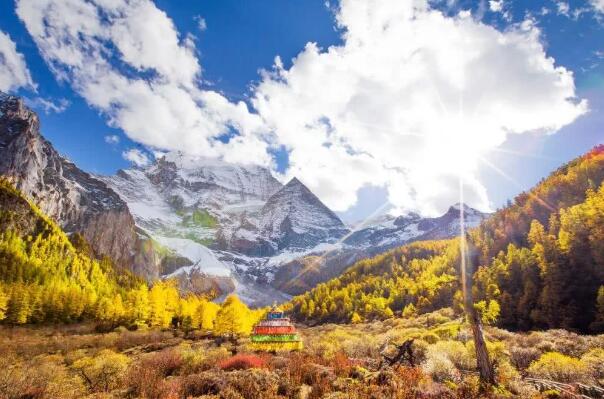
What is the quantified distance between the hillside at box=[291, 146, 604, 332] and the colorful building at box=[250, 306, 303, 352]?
1334 cm

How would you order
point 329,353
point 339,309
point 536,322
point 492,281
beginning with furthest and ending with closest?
point 339,309
point 492,281
point 536,322
point 329,353

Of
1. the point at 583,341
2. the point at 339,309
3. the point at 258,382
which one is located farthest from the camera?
the point at 339,309

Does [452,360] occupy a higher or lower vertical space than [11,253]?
lower

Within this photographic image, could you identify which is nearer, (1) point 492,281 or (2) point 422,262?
(1) point 492,281

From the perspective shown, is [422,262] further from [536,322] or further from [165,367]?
[165,367]

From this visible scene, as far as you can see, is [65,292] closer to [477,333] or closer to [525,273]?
[525,273]

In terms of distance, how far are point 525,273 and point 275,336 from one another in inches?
1908

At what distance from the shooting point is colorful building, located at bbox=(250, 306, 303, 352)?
108 ft

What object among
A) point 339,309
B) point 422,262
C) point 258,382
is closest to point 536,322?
point 258,382

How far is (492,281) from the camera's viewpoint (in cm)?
6712

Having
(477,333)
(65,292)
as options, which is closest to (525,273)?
(477,333)

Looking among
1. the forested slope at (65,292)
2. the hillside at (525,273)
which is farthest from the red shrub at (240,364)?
the forested slope at (65,292)

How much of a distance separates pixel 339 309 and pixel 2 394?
119683mm

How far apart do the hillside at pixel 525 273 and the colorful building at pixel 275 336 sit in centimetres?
1334
